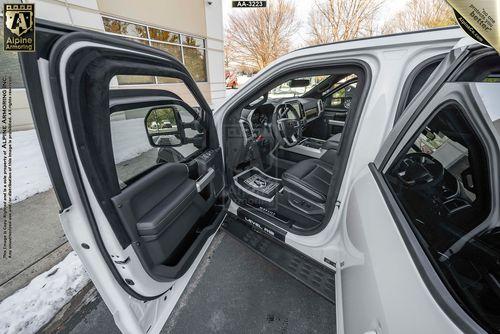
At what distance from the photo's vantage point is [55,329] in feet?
5.22

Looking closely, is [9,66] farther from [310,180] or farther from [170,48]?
[310,180]

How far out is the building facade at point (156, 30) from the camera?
4.40m

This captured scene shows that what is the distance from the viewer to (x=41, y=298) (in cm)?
176

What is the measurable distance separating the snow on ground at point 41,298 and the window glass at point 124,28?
6.44 meters

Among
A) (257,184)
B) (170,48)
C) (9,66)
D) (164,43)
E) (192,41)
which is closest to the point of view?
(257,184)

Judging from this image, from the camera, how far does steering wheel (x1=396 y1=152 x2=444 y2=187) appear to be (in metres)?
1.07

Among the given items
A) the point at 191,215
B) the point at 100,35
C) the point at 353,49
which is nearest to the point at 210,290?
the point at 191,215

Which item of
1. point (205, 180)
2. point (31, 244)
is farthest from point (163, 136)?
point (31, 244)

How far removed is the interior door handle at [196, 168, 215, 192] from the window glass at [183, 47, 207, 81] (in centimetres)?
799

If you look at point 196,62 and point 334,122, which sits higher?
point 196,62

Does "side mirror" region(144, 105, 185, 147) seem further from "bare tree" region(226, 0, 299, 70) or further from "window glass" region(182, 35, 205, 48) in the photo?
"bare tree" region(226, 0, 299, 70)

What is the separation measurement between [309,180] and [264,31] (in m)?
19.4

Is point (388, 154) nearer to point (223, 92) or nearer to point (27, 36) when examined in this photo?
point (27, 36)

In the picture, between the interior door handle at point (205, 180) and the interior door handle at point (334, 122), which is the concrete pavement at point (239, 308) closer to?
the interior door handle at point (205, 180)
